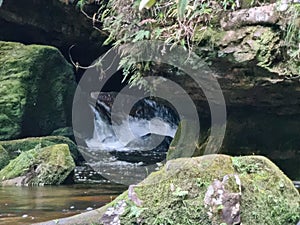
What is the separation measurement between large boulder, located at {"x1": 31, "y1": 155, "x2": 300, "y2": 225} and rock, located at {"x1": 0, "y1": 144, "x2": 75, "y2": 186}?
282cm

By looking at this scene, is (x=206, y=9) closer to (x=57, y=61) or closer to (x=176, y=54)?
(x=176, y=54)

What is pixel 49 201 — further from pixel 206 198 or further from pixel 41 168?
pixel 206 198

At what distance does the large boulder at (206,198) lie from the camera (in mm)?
2514

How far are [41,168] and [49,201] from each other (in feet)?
5.19

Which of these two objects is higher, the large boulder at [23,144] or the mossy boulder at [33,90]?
the mossy boulder at [33,90]

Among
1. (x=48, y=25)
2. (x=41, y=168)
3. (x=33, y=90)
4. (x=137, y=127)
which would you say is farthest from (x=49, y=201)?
(x=48, y=25)

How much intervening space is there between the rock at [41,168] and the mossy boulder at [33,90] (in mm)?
2660

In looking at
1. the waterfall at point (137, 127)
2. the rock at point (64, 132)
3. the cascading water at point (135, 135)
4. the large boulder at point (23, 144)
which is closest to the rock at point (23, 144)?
the large boulder at point (23, 144)

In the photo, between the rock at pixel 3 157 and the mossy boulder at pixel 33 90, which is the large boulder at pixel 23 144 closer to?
the rock at pixel 3 157

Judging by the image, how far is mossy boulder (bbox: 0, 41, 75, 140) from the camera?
27.5 feet

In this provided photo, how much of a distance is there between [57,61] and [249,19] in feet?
19.4

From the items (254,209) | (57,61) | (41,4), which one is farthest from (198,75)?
(41,4)

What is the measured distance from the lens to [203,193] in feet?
8.50

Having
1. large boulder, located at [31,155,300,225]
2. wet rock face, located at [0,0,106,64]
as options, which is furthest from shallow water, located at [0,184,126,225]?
wet rock face, located at [0,0,106,64]
